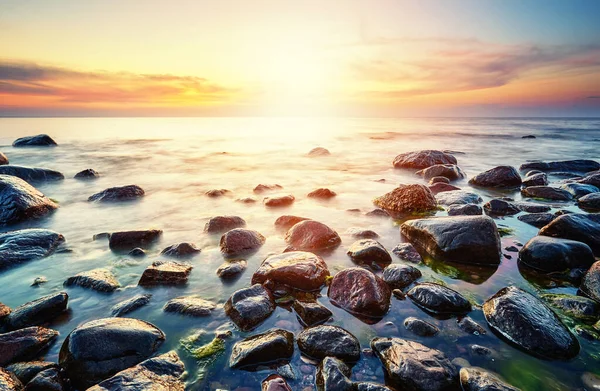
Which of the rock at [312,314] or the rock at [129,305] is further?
the rock at [129,305]

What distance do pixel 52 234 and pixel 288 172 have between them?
10.7m

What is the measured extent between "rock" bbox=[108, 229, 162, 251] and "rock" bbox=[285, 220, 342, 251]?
2952 mm

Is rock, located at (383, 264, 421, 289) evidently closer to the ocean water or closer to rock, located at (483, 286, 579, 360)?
the ocean water

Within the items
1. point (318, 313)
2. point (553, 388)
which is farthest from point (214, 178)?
point (553, 388)

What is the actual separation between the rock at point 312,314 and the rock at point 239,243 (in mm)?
2226

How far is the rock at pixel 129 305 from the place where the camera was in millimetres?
3877

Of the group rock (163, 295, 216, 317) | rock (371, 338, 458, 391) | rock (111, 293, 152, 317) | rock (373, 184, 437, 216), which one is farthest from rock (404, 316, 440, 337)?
rock (373, 184, 437, 216)

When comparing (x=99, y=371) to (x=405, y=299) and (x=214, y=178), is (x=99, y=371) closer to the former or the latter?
(x=405, y=299)

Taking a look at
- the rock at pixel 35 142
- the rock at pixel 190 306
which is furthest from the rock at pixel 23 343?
the rock at pixel 35 142

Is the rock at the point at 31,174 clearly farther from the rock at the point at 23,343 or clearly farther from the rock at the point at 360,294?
the rock at the point at 360,294

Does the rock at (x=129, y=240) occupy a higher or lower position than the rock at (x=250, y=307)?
lower

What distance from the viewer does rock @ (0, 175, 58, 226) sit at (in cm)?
748

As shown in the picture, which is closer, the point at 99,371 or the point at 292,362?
the point at 99,371

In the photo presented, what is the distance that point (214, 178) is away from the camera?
1431 centimetres
